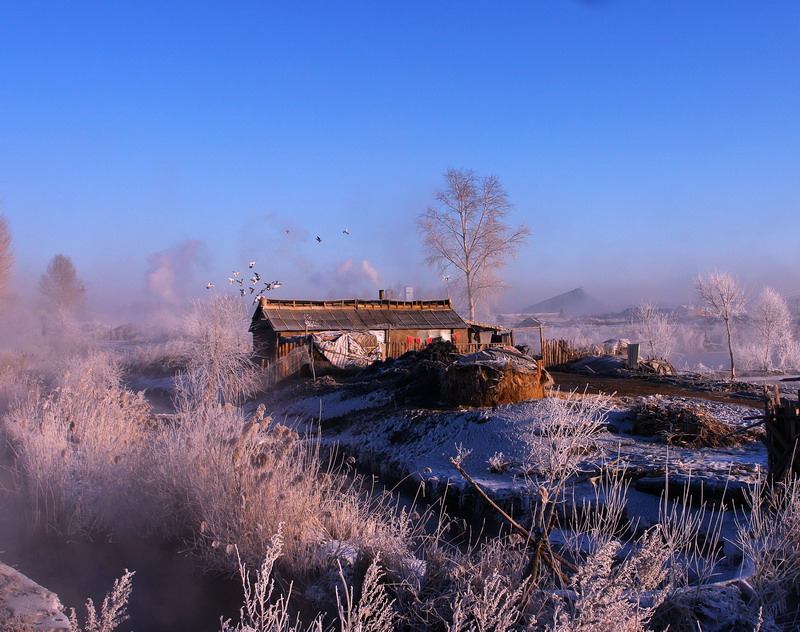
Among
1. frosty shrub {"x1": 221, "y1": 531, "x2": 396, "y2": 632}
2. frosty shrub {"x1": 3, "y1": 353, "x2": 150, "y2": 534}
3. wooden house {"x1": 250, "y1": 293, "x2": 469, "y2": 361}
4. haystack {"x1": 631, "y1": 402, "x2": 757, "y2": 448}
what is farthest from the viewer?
wooden house {"x1": 250, "y1": 293, "x2": 469, "y2": 361}

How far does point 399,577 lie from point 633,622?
1.75m

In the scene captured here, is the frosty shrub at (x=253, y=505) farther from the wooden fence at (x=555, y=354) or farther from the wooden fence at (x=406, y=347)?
the wooden fence at (x=555, y=354)

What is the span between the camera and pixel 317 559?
4.89m

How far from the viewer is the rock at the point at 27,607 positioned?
3592 mm

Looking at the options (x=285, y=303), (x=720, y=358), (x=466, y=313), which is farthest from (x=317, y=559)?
(x=720, y=358)

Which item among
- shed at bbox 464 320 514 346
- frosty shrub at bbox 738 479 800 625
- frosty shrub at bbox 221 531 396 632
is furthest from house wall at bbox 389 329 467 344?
frosty shrub at bbox 738 479 800 625

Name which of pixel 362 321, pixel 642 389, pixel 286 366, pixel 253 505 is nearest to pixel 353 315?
pixel 362 321

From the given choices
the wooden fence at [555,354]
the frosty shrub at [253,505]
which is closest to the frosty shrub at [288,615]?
the frosty shrub at [253,505]

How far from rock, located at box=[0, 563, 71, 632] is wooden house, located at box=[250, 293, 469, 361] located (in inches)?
783

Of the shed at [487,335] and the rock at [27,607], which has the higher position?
the shed at [487,335]

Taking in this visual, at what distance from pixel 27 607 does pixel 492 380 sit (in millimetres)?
10042

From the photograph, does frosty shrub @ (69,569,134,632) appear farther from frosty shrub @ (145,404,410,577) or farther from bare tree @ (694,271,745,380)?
bare tree @ (694,271,745,380)

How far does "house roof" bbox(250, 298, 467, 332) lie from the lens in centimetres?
2514

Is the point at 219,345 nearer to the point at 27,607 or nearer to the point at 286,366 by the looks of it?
the point at 286,366
